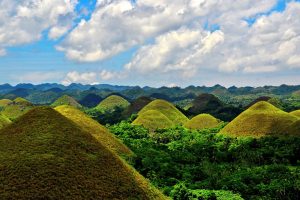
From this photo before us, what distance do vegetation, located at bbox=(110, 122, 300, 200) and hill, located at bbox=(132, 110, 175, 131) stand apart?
93.7 feet

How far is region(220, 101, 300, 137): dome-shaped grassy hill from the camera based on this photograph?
257 feet

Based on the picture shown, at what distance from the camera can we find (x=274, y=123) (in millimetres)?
81125

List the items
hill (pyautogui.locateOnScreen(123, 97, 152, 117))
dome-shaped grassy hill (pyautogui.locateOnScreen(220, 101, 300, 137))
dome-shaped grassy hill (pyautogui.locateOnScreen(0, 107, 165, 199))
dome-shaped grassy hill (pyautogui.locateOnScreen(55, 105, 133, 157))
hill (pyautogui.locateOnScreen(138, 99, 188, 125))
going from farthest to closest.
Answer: hill (pyautogui.locateOnScreen(123, 97, 152, 117)), hill (pyautogui.locateOnScreen(138, 99, 188, 125)), dome-shaped grassy hill (pyautogui.locateOnScreen(220, 101, 300, 137)), dome-shaped grassy hill (pyautogui.locateOnScreen(55, 105, 133, 157)), dome-shaped grassy hill (pyautogui.locateOnScreen(0, 107, 165, 199))

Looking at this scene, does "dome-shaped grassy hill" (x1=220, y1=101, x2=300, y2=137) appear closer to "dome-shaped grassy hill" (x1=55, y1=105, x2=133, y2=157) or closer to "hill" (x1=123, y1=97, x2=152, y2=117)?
"dome-shaped grassy hill" (x1=55, y1=105, x2=133, y2=157)

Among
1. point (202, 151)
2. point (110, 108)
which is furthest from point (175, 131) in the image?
point (110, 108)

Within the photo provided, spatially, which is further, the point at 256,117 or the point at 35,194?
the point at 256,117

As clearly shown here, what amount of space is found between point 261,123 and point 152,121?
33.3 metres

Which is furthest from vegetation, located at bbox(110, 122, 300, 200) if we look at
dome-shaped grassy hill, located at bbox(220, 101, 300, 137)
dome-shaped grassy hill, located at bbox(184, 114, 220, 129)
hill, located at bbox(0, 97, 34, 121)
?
hill, located at bbox(0, 97, 34, 121)

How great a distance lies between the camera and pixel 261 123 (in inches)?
3231

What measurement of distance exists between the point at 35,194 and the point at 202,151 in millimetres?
37547

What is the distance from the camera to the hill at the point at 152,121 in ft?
346

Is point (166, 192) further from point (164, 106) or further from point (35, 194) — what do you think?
point (164, 106)

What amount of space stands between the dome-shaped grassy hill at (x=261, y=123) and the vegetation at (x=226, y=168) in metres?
6.44

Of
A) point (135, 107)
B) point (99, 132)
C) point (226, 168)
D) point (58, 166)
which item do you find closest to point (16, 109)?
point (135, 107)
